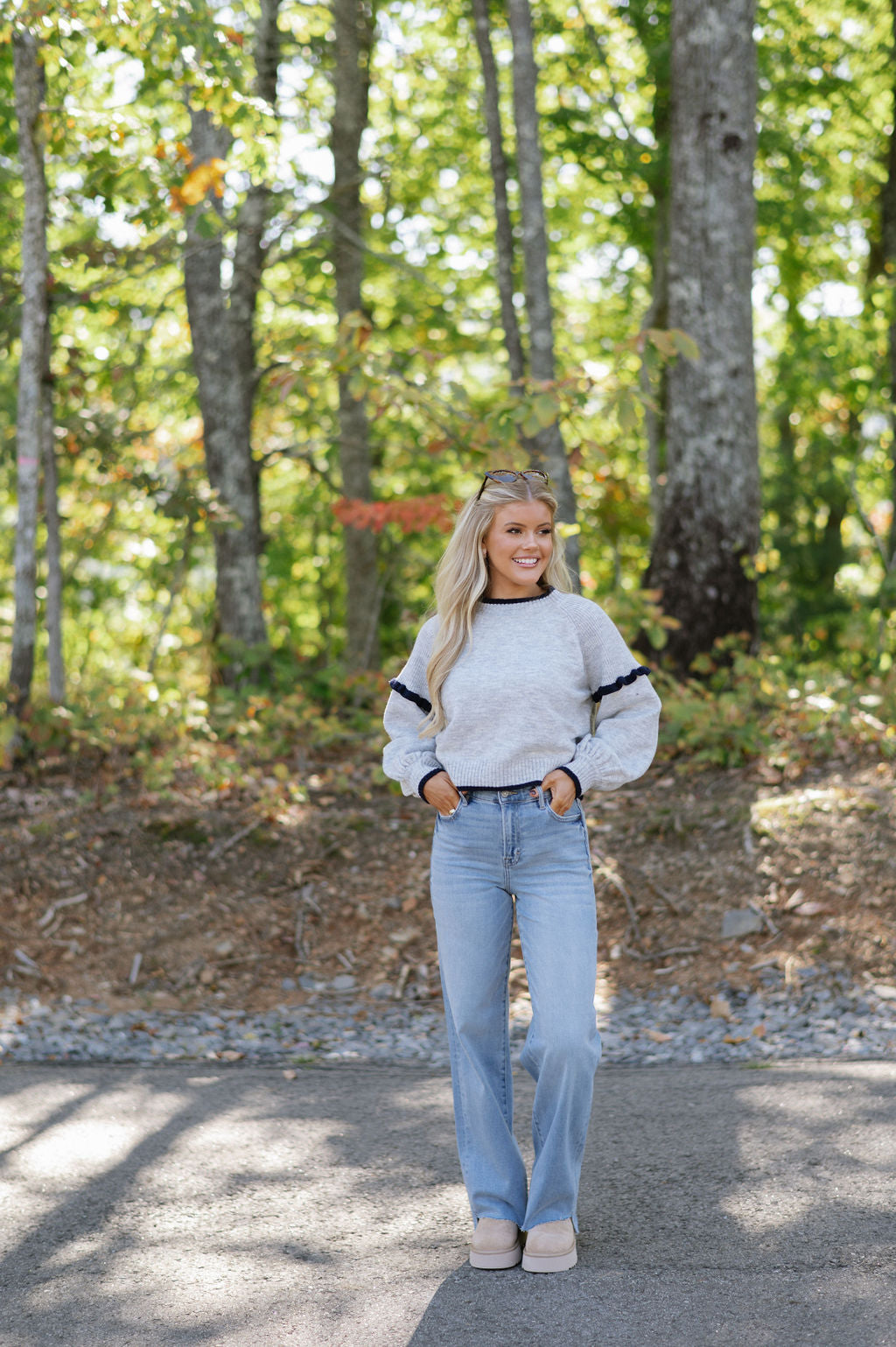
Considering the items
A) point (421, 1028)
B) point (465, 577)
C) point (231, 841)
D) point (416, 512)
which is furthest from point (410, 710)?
point (416, 512)

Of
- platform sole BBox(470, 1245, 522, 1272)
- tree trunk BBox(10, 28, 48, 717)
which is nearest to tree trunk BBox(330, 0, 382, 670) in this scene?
tree trunk BBox(10, 28, 48, 717)

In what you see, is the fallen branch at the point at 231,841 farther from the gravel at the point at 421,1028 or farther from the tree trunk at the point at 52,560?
the tree trunk at the point at 52,560

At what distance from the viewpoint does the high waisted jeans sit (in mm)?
3205

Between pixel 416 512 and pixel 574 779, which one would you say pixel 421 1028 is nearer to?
pixel 574 779

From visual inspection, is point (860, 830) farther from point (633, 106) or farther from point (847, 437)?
point (633, 106)

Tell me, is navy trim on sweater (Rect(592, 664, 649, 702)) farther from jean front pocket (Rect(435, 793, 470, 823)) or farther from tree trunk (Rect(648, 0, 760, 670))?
tree trunk (Rect(648, 0, 760, 670))

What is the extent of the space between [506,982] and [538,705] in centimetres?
78

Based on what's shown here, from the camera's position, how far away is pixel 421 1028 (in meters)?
5.66

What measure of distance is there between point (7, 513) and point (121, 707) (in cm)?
1436

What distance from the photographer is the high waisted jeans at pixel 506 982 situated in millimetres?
3205

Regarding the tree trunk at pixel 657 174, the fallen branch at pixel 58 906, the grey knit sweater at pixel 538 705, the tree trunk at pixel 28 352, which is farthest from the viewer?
the tree trunk at pixel 657 174

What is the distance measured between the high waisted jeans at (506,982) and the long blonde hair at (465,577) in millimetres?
370

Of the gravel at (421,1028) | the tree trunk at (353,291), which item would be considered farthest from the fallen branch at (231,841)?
the tree trunk at (353,291)

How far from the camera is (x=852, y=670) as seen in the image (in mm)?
9031
